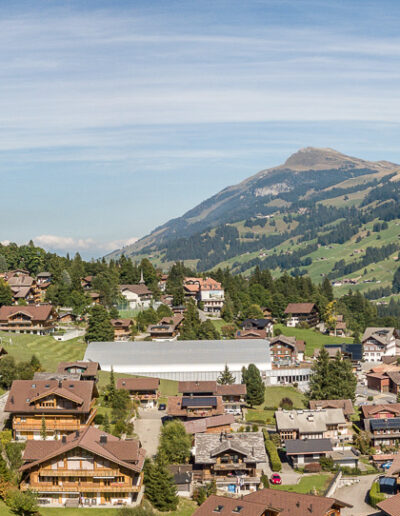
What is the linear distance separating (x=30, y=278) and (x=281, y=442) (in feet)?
321

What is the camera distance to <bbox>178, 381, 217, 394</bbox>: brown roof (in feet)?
350

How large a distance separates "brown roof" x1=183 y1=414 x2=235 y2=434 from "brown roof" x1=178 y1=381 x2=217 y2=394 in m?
11.5

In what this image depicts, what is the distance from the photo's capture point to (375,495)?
7562 cm

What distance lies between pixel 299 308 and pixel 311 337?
49.8 ft

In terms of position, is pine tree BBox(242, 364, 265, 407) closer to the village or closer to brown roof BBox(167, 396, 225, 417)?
the village

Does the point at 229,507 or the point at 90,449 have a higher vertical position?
the point at 90,449

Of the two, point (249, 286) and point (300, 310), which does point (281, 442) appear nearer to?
point (300, 310)

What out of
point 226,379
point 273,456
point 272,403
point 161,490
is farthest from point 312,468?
point 226,379

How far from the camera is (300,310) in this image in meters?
183

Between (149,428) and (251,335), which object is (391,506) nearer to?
(149,428)

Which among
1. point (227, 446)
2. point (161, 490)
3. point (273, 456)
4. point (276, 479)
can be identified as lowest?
point (276, 479)

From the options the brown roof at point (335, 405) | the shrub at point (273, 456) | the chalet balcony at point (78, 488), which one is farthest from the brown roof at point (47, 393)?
the brown roof at point (335, 405)

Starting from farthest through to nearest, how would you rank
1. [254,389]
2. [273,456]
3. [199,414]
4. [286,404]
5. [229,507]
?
[254,389] → [286,404] → [199,414] → [273,456] → [229,507]

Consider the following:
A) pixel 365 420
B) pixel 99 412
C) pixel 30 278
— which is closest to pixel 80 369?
pixel 99 412
